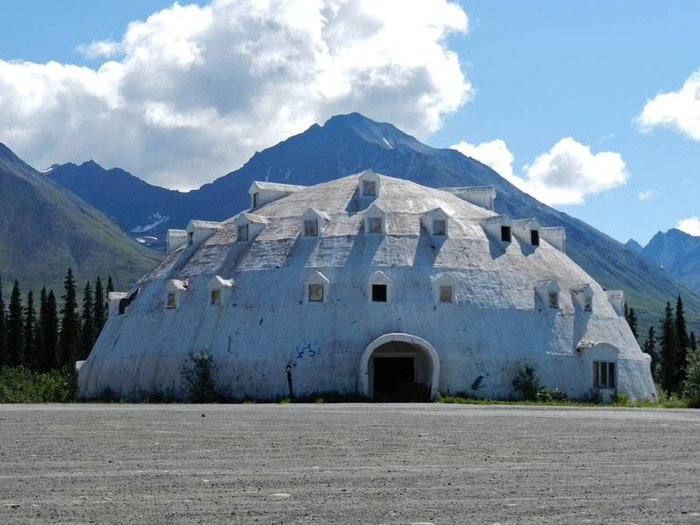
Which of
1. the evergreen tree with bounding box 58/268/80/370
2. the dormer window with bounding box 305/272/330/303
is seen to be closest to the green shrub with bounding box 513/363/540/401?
the dormer window with bounding box 305/272/330/303

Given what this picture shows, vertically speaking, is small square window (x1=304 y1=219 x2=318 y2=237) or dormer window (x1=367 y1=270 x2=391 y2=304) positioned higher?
small square window (x1=304 y1=219 x2=318 y2=237)

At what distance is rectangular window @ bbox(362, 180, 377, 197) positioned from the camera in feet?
214

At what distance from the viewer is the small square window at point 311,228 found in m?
61.0

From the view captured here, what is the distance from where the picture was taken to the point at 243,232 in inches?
2525

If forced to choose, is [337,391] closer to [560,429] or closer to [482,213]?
[482,213]

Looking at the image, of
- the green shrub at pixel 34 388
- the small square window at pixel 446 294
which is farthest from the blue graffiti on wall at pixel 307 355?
the green shrub at pixel 34 388

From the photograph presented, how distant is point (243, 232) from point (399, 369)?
13.5 meters

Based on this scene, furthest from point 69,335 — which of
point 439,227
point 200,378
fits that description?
point 439,227

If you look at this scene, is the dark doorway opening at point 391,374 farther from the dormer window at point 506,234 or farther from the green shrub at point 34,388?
the green shrub at point 34,388

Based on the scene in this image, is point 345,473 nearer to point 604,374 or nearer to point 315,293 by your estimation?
point 315,293

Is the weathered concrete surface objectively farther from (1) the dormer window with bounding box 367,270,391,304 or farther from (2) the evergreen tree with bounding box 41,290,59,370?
(2) the evergreen tree with bounding box 41,290,59,370

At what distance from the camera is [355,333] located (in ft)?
183

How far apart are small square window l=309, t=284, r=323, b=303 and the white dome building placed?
0.21ft

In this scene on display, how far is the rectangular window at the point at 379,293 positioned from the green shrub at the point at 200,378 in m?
9.53
